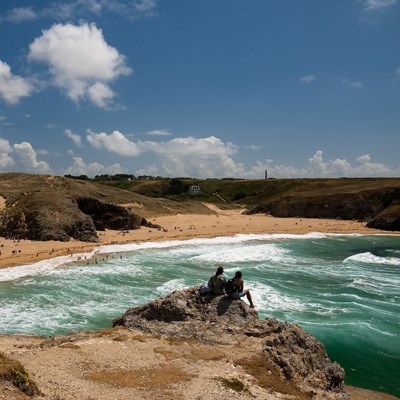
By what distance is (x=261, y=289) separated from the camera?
2511cm

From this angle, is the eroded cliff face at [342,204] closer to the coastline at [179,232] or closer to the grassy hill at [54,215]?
the coastline at [179,232]

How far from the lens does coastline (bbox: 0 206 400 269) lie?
33.8 m

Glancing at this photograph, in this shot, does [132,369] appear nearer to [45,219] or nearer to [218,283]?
[218,283]

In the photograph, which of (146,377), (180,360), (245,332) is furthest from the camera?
(245,332)

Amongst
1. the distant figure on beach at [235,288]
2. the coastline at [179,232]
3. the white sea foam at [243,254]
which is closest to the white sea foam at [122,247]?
the coastline at [179,232]

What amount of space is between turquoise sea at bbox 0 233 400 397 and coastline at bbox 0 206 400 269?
2.47 meters

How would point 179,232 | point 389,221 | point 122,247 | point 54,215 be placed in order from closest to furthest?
point 122,247 → point 54,215 → point 179,232 → point 389,221

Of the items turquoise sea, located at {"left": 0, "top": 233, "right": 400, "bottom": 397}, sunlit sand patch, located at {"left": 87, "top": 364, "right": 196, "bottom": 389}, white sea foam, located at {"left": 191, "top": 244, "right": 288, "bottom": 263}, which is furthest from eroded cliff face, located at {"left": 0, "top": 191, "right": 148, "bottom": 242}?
sunlit sand patch, located at {"left": 87, "top": 364, "right": 196, "bottom": 389}

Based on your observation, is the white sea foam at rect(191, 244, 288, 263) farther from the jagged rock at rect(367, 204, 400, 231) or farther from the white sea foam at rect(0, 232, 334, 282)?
the jagged rock at rect(367, 204, 400, 231)

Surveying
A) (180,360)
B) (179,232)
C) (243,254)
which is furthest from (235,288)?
(179,232)

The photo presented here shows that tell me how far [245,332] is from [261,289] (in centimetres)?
1271

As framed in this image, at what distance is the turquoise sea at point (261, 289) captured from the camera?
17047mm

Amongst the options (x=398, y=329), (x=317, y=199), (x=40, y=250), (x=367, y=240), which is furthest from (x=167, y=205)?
(x=398, y=329)

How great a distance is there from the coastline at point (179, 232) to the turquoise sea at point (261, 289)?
97.1 inches
